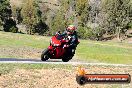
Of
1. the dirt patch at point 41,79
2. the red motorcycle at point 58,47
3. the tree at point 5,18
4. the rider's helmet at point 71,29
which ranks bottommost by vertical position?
the tree at point 5,18

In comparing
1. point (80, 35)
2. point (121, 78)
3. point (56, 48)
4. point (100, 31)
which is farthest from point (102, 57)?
point (100, 31)

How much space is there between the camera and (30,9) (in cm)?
9094

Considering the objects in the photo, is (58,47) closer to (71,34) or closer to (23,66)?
(71,34)

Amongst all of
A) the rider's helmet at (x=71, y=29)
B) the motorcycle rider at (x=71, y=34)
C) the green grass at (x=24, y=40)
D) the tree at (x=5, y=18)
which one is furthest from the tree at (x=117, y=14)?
the rider's helmet at (x=71, y=29)

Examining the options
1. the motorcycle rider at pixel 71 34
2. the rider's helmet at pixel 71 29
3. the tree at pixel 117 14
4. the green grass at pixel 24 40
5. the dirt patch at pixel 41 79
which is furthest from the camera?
the tree at pixel 117 14

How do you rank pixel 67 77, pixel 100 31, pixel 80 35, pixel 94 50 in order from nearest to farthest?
pixel 67 77 < pixel 94 50 < pixel 80 35 < pixel 100 31

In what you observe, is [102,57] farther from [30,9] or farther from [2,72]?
[30,9]

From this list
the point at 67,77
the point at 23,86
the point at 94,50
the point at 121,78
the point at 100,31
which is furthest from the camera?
the point at 100,31

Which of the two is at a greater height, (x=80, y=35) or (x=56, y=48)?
(x=56, y=48)

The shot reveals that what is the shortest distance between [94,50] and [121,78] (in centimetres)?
4364

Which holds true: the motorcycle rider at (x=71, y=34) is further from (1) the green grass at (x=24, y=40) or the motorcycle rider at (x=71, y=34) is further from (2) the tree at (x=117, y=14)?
(2) the tree at (x=117, y=14)

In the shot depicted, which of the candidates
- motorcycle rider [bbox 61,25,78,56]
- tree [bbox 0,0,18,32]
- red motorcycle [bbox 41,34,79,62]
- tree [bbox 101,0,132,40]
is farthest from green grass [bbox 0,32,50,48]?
tree [bbox 101,0,132,40]

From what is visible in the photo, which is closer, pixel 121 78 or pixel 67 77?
pixel 121 78

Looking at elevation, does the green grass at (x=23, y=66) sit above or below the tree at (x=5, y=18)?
above
